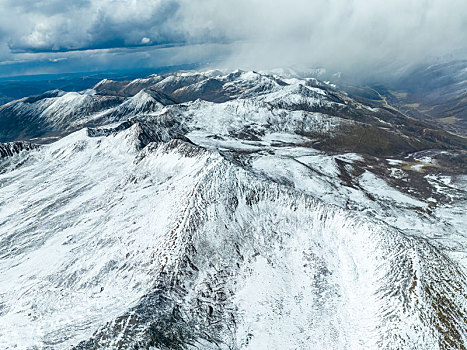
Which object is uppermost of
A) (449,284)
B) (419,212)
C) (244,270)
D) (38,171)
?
(449,284)

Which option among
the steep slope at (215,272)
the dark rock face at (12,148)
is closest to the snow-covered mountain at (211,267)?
the steep slope at (215,272)

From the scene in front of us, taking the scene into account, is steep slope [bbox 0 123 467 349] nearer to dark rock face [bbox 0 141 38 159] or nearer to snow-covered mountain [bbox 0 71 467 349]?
snow-covered mountain [bbox 0 71 467 349]

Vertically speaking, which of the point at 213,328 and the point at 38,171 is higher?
the point at 213,328

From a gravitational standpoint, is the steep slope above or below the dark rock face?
above

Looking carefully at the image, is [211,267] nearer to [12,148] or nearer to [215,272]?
[215,272]

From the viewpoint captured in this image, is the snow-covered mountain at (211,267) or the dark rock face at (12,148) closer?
the snow-covered mountain at (211,267)

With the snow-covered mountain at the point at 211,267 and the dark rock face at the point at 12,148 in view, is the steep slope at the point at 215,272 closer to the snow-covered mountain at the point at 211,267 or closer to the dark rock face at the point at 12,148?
the snow-covered mountain at the point at 211,267

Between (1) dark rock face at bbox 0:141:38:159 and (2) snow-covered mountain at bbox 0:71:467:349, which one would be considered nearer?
(2) snow-covered mountain at bbox 0:71:467:349

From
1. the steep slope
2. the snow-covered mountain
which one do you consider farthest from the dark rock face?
the steep slope

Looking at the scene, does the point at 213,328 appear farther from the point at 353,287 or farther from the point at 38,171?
the point at 38,171

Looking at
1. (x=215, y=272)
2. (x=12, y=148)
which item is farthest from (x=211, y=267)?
(x=12, y=148)

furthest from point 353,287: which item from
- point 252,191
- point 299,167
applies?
point 299,167
